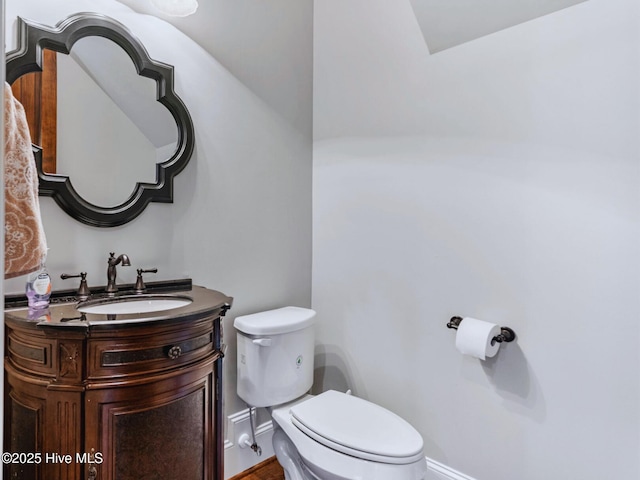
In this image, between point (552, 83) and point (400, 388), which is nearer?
point (552, 83)

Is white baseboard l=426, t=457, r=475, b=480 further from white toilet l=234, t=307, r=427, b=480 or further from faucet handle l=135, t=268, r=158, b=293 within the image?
faucet handle l=135, t=268, r=158, b=293

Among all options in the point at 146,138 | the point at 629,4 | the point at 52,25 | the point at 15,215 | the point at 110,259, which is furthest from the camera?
the point at 146,138

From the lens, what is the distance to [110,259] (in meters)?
1.49

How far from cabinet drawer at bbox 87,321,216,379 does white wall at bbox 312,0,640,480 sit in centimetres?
105

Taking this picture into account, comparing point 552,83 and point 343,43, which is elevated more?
point 343,43

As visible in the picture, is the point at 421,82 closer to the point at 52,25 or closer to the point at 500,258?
the point at 500,258

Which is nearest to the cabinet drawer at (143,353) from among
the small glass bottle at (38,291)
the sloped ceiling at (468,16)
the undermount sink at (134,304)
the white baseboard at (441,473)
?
the undermount sink at (134,304)

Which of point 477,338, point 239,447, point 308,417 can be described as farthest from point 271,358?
point 477,338

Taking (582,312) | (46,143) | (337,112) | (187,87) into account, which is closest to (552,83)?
(582,312)

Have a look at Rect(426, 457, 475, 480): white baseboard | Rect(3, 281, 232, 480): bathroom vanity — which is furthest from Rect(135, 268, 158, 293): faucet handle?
Rect(426, 457, 475, 480): white baseboard

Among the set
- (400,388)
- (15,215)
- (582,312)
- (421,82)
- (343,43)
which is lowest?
(400,388)

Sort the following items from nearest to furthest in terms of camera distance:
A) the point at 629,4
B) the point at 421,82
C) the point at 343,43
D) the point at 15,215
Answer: the point at 15,215
the point at 629,4
the point at 421,82
the point at 343,43

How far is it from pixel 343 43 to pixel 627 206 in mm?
1545

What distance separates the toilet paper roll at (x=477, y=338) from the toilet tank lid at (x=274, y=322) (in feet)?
2.29
